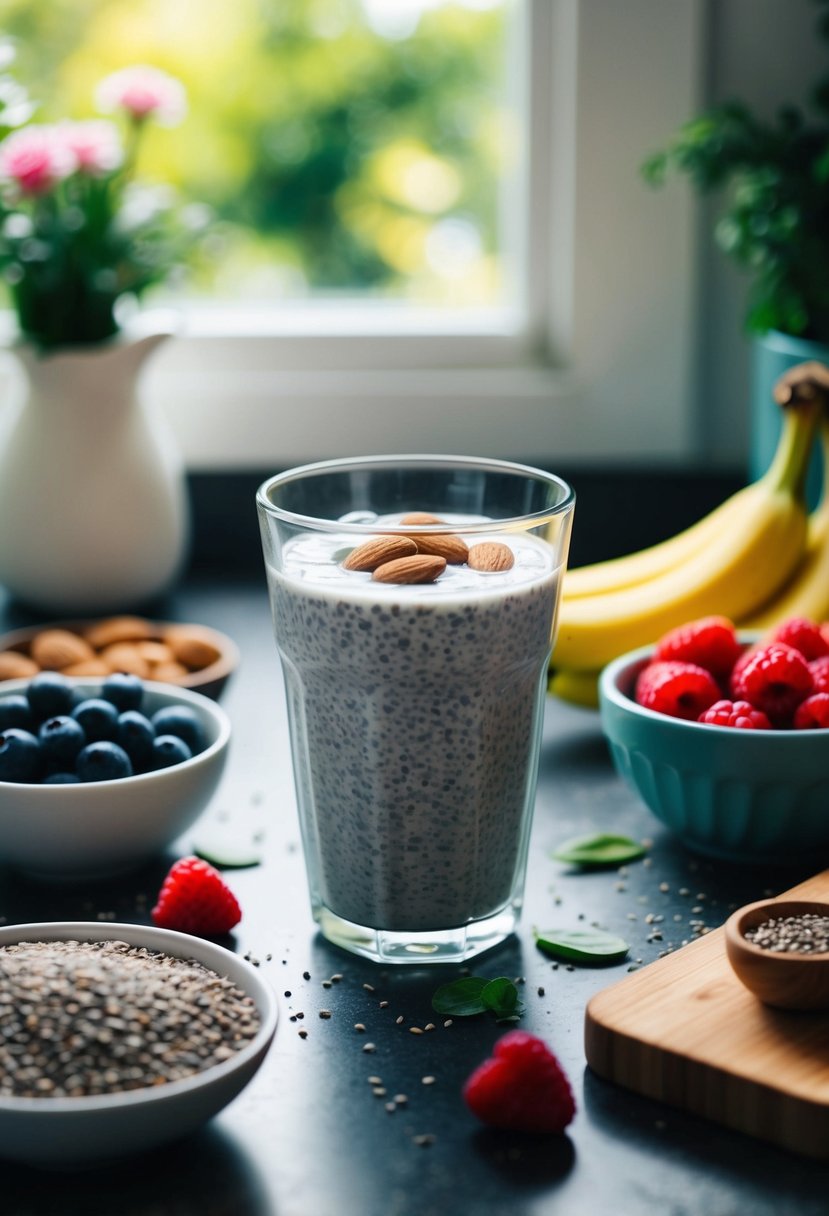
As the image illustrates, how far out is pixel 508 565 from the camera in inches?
31.1

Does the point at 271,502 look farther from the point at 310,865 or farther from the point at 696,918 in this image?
the point at 696,918

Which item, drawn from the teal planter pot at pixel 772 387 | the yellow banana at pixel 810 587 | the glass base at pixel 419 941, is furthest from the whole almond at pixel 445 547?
the teal planter pot at pixel 772 387

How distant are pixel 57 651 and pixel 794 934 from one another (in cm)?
67

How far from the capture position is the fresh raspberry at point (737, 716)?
36.4 inches

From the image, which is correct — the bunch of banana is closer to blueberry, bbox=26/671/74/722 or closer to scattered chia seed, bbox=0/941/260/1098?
blueberry, bbox=26/671/74/722

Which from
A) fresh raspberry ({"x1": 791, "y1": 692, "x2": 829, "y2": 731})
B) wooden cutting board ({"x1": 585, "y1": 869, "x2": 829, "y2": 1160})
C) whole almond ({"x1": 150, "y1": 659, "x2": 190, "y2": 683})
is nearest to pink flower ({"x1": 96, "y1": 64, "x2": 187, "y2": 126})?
whole almond ({"x1": 150, "y1": 659, "x2": 190, "y2": 683})

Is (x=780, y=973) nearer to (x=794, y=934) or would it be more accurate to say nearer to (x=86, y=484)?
(x=794, y=934)

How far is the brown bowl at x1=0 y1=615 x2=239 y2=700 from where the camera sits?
1157 mm

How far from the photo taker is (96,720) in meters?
0.95

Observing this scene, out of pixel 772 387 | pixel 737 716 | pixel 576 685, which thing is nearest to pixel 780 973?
pixel 737 716

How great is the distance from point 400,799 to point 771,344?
0.74m

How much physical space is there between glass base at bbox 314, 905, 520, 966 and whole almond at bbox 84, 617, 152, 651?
46 centimetres

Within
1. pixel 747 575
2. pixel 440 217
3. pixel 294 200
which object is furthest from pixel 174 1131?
pixel 294 200

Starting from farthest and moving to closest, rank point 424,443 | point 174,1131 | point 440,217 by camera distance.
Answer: point 440,217 → point 424,443 → point 174,1131
